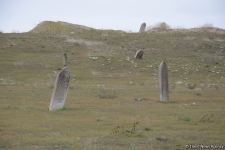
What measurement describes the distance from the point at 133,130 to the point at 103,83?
24039mm

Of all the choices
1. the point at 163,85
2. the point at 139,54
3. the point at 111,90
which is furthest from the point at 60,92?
the point at 139,54

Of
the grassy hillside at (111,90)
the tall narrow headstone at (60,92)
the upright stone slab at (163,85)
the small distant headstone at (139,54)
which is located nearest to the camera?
the grassy hillside at (111,90)

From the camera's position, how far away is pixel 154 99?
32.7 meters

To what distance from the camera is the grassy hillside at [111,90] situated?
18438 mm

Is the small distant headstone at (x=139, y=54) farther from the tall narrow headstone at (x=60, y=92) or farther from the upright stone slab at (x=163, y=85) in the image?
the tall narrow headstone at (x=60, y=92)

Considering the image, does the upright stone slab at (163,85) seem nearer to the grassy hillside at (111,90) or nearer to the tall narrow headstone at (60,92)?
the grassy hillside at (111,90)

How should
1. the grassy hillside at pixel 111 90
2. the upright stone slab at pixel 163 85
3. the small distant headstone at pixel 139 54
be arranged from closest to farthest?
the grassy hillside at pixel 111 90, the upright stone slab at pixel 163 85, the small distant headstone at pixel 139 54

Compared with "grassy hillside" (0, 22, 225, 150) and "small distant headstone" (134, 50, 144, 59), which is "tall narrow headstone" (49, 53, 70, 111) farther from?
"small distant headstone" (134, 50, 144, 59)

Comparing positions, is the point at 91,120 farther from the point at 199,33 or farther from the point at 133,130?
the point at 199,33

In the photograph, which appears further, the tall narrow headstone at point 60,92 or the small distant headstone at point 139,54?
the small distant headstone at point 139,54

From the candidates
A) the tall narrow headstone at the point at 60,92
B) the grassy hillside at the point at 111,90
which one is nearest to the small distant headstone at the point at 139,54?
the grassy hillside at the point at 111,90

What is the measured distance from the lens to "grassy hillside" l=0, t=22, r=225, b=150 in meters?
18.4

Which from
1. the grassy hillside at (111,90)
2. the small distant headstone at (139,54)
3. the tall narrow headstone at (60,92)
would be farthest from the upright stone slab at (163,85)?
the small distant headstone at (139,54)

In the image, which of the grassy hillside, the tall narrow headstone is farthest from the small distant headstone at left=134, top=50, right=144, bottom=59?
the tall narrow headstone
